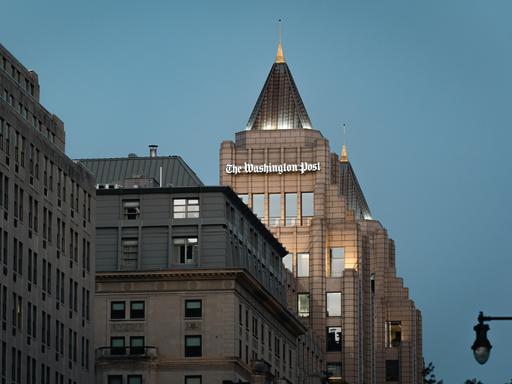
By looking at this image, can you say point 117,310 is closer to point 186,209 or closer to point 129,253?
point 129,253

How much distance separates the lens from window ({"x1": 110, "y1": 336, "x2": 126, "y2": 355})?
154 metres

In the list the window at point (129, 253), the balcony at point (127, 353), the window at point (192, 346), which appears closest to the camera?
the balcony at point (127, 353)

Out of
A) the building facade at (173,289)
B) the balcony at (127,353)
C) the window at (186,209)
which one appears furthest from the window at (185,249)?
the balcony at (127,353)

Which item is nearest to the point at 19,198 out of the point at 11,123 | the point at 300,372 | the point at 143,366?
the point at 11,123

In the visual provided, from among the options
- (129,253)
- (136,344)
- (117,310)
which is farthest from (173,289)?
(136,344)

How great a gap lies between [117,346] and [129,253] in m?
7.66

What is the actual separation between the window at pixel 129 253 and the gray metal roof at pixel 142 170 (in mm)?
9735

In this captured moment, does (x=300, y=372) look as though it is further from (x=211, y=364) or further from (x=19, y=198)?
→ (x=19, y=198)

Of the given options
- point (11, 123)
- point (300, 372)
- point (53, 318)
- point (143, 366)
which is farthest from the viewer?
point (300, 372)

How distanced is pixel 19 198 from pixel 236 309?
40472 mm

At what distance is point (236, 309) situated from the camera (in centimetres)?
15625

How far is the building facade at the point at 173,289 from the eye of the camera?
154 metres

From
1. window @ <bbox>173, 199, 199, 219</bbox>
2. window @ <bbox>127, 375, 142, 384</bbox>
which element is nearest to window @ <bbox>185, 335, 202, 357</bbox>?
window @ <bbox>127, 375, 142, 384</bbox>

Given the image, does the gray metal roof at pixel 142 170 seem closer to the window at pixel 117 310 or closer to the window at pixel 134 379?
the window at pixel 117 310
